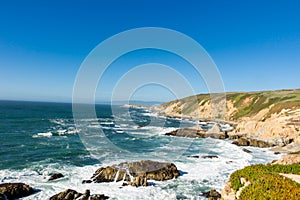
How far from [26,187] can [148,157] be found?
16.0 metres

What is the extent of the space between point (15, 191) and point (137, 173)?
405 inches

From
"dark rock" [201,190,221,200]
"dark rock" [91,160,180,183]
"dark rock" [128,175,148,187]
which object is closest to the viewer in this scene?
"dark rock" [201,190,221,200]

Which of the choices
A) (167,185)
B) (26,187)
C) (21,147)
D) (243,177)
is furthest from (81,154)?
(243,177)

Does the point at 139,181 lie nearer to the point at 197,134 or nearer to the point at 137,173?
the point at 137,173

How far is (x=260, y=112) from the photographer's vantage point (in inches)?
2783

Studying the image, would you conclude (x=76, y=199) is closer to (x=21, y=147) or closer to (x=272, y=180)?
(x=272, y=180)

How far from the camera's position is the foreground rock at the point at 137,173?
20.2 meters

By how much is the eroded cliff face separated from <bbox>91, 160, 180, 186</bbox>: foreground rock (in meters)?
27.1

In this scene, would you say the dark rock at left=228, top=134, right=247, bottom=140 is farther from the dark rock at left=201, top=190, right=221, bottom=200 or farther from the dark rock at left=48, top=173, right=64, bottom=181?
the dark rock at left=48, top=173, right=64, bottom=181

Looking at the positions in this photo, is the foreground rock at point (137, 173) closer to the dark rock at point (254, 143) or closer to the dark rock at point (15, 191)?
the dark rock at point (15, 191)

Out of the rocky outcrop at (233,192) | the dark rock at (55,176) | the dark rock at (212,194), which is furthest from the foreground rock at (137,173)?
the rocky outcrop at (233,192)

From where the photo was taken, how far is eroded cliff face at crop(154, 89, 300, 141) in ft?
137

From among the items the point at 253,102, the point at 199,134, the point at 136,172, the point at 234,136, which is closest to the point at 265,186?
the point at 136,172

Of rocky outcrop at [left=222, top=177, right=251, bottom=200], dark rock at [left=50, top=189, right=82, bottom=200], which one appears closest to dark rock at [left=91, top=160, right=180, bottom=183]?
dark rock at [left=50, top=189, right=82, bottom=200]
